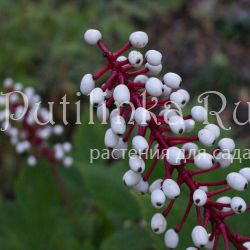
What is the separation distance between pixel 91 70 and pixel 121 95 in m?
2.97

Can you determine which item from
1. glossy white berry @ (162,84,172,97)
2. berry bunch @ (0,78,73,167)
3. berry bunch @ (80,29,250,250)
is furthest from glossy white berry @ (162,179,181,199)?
berry bunch @ (0,78,73,167)

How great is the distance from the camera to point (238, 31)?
5.06m

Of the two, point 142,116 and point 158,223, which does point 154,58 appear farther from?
point 158,223

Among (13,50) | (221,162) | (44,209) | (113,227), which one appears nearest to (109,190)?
(44,209)

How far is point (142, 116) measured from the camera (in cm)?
108

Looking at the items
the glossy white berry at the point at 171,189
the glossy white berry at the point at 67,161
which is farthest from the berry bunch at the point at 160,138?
the glossy white berry at the point at 67,161

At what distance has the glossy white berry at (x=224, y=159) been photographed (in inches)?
46.1

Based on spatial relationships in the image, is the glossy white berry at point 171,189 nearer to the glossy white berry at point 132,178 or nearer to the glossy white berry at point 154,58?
the glossy white berry at point 132,178

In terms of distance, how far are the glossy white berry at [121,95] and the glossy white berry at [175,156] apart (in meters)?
0.14

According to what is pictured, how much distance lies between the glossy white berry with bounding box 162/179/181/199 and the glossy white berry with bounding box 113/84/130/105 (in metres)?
0.19

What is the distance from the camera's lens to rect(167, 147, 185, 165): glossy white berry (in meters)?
1.09

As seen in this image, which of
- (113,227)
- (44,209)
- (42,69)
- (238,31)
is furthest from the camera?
(238,31)

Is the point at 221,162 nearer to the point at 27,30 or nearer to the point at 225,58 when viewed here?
the point at 27,30

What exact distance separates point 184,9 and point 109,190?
370 centimetres
